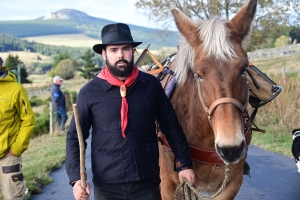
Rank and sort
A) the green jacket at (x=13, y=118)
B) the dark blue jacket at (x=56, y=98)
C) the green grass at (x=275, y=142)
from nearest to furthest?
the green jacket at (x=13, y=118) → the green grass at (x=275, y=142) → the dark blue jacket at (x=56, y=98)

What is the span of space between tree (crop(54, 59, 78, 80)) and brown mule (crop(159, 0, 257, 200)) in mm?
86595

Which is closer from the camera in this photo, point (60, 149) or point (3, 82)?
point (3, 82)

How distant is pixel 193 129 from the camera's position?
377 centimetres

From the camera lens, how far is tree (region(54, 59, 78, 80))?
291ft

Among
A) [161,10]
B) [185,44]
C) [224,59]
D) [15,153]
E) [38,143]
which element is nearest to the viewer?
[224,59]

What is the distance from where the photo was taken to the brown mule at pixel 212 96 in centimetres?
288

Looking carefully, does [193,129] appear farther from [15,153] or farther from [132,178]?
[15,153]

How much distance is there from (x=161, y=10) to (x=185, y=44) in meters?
21.3

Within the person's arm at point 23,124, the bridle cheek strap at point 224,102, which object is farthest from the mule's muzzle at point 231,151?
the person's arm at point 23,124

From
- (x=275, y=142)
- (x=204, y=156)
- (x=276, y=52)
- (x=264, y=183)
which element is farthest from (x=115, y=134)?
(x=276, y=52)

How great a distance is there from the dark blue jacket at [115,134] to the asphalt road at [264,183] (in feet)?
12.5

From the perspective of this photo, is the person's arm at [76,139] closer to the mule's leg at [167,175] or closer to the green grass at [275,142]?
the mule's leg at [167,175]

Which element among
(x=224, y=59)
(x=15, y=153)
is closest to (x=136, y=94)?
(x=224, y=59)

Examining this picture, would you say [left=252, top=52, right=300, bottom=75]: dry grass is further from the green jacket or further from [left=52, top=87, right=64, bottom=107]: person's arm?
the green jacket
